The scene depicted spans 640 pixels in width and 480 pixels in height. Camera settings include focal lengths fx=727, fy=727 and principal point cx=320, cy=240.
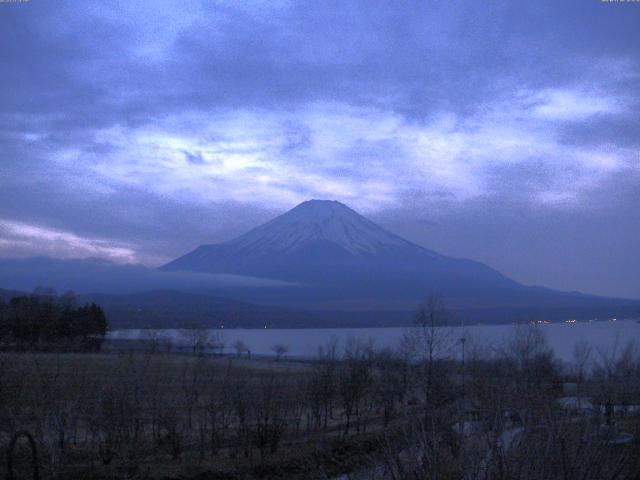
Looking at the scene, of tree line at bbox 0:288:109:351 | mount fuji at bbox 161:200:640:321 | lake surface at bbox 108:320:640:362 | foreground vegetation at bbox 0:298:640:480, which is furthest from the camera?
mount fuji at bbox 161:200:640:321

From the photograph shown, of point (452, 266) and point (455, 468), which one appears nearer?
point (455, 468)

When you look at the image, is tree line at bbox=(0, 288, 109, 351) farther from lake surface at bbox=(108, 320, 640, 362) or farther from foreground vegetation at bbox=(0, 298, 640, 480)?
foreground vegetation at bbox=(0, 298, 640, 480)

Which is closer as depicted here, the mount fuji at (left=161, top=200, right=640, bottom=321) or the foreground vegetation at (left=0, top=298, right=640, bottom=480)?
the foreground vegetation at (left=0, top=298, right=640, bottom=480)

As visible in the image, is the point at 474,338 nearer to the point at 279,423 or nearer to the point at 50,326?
the point at 50,326

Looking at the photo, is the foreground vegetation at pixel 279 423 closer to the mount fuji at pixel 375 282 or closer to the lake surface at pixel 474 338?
the lake surface at pixel 474 338

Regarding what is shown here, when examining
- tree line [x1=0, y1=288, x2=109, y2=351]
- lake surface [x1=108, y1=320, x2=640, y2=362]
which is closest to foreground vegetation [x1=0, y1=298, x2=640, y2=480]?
lake surface [x1=108, y1=320, x2=640, y2=362]

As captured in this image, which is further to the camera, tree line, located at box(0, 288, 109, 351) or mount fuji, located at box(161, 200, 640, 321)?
mount fuji, located at box(161, 200, 640, 321)

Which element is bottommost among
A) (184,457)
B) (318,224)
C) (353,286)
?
(184,457)

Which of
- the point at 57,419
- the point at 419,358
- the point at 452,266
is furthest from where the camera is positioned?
the point at 452,266

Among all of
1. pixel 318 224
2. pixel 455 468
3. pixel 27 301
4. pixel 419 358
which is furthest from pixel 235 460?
pixel 318 224

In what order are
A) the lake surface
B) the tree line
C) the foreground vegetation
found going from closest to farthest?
the foreground vegetation
the lake surface
the tree line

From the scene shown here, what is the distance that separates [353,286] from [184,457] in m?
139

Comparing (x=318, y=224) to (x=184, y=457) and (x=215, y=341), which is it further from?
(x=184, y=457)

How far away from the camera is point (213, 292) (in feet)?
528
